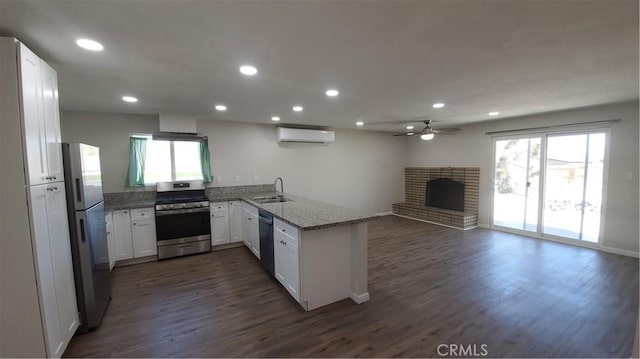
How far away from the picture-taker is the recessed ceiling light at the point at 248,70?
2225 mm

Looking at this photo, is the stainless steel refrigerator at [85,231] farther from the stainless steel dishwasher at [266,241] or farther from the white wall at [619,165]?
the white wall at [619,165]

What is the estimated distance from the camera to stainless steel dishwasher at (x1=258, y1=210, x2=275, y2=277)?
3195mm

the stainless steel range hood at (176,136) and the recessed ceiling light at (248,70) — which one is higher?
the recessed ceiling light at (248,70)

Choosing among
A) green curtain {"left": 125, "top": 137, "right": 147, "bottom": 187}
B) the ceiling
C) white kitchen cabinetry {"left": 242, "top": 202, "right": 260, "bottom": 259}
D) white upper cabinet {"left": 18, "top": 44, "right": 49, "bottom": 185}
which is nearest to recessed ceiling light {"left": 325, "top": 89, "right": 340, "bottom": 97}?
the ceiling

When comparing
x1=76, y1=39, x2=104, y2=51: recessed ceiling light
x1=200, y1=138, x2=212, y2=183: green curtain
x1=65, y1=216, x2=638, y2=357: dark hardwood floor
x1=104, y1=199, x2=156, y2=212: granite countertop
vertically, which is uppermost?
x1=76, y1=39, x2=104, y2=51: recessed ceiling light

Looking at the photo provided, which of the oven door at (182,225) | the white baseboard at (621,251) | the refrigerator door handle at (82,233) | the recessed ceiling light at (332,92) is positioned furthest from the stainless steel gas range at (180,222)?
the white baseboard at (621,251)

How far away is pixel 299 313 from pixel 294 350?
0.49m

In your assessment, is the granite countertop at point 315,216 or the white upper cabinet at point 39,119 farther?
the granite countertop at point 315,216

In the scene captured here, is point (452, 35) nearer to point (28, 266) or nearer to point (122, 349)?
point (28, 266)

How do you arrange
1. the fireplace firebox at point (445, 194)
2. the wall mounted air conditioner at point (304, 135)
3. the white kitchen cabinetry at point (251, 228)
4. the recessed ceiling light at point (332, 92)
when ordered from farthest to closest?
the fireplace firebox at point (445, 194) < the wall mounted air conditioner at point (304, 135) < the white kitchen cabinetry at point (251, 228) < the recessed ceiling light at point (332, 92)

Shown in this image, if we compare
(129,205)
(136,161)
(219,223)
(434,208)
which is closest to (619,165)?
(434,208)

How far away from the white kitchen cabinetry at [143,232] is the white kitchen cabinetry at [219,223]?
0.85m

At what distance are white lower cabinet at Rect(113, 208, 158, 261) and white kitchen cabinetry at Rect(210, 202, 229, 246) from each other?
85cm

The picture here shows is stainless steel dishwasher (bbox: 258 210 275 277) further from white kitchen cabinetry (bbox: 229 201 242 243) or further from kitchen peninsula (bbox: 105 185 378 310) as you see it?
white kitchen cabinetry (bbox: 229 201 242 243)
